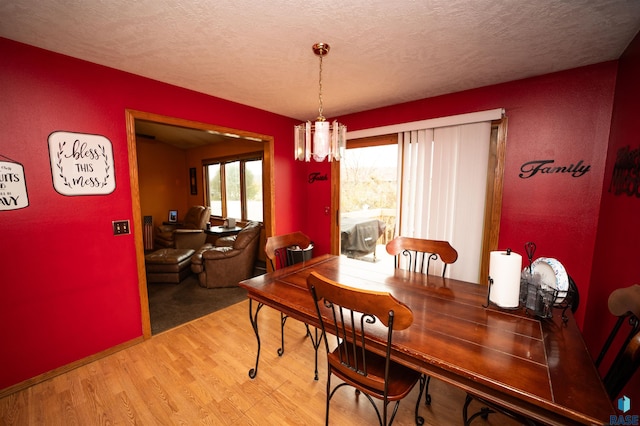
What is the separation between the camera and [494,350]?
105cm

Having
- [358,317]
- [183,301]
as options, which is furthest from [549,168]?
[183,301]

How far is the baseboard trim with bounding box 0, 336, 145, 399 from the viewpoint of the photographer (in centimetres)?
180

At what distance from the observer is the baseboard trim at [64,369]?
5.91 feet

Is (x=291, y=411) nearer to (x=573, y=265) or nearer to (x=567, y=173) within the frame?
(x=573, y=265)

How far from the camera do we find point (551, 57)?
1911 mm

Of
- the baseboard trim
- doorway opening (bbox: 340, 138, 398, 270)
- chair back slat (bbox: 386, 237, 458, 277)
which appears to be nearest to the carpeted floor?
the baseboard trim

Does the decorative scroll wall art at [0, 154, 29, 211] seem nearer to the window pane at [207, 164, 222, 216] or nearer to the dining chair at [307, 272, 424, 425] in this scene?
the dining chair at [307, 272, 424, 425]

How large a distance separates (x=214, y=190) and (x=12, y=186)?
430 centimetres

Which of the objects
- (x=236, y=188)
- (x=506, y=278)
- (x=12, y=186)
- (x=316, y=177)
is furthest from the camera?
(x=236, y=188)

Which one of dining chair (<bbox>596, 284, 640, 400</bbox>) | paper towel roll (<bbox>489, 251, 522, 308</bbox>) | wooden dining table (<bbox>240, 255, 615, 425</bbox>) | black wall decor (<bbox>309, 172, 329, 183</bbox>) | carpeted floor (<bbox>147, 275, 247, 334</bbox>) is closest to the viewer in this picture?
wooden dining table (<bbox>240, 255, 615, 425</bbox>)

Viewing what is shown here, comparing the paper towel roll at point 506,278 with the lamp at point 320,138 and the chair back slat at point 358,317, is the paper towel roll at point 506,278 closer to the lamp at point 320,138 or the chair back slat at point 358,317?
the chair back slat at point 358,317

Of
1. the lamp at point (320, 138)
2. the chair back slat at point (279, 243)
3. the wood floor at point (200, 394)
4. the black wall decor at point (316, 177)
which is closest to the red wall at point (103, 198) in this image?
the wood floor at point (200, 394)

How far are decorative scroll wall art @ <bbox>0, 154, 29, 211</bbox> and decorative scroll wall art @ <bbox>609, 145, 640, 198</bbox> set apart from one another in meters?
3.91

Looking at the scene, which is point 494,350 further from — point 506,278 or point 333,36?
point 333,36
